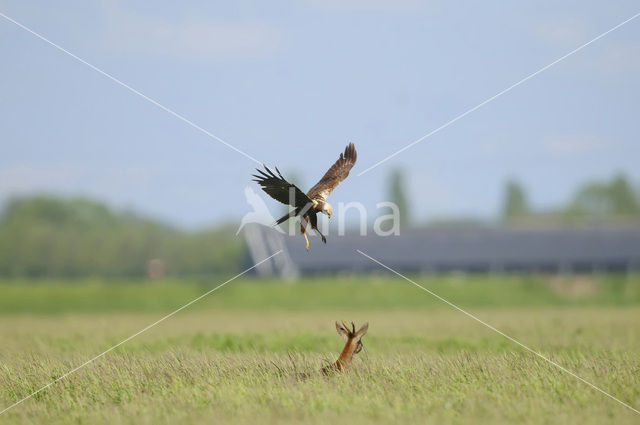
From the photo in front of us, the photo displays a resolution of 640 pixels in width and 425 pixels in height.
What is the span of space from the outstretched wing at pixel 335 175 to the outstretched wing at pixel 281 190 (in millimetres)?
513

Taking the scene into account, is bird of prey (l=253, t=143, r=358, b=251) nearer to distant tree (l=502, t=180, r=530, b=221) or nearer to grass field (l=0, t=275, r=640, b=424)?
grass field (l=0, t=275, r=640, b=424)

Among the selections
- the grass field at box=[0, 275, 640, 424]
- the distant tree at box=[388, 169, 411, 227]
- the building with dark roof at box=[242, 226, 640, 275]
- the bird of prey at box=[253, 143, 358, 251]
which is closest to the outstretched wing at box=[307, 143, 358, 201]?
the bird of prey at box=[253, 143, 358, 251]

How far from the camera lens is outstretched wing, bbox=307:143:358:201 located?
1600 cm

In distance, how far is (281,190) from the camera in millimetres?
15180

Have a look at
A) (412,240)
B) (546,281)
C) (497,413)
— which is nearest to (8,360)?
(497,413)

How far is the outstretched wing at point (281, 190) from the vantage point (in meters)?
14.8

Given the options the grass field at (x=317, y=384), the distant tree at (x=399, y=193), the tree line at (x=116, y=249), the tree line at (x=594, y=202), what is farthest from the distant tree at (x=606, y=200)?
the grass field at (x=317, y=384)

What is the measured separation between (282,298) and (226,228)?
41.6 meters

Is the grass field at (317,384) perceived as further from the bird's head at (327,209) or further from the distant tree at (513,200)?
the distant tree at (513,200)

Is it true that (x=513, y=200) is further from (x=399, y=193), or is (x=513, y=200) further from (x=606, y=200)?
(x=399, y=193)

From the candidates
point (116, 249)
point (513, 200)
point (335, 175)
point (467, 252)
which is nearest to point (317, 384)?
point (335, 175)

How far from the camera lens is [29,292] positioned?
58000 mm

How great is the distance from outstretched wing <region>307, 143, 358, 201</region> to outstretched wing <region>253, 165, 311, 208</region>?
1.68 feet

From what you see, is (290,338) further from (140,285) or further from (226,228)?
(226,228)
